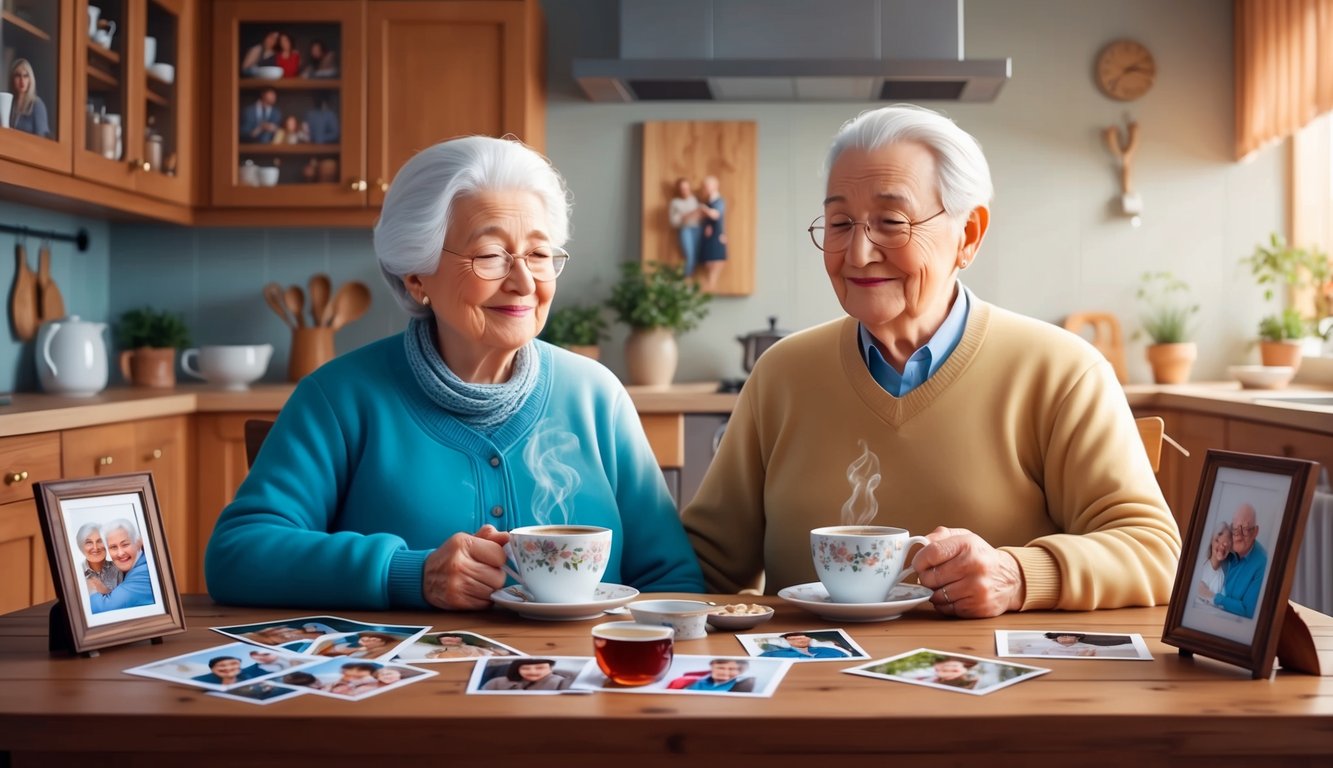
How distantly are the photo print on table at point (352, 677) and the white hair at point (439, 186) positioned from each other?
0.71 m

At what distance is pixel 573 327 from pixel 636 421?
2.34m

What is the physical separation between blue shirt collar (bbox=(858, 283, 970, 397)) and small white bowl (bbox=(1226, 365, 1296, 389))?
2.47 meters

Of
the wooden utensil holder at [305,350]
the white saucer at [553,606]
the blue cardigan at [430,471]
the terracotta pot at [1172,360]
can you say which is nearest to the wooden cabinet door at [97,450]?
the wooden utensil holder at [305,350]

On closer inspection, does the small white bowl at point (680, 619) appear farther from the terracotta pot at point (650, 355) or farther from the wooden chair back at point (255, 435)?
the terracotta pot at point (650, 355)

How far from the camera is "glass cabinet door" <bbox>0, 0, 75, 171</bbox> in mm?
2889

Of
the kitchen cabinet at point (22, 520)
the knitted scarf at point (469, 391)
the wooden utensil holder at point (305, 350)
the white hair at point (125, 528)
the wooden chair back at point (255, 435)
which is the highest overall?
the wooden utensil holder at point (305, 350)

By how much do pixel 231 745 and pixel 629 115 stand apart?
11.6 feet

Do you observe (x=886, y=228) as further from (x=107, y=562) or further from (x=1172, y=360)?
(x=1172, y=360)

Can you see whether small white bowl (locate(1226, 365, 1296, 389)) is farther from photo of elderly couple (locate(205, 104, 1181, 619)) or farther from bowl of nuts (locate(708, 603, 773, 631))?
bowl of nuts (locate(708, 603, 773, 631))

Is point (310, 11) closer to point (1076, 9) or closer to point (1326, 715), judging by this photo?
point (1076, 9)

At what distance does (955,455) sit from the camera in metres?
1.63

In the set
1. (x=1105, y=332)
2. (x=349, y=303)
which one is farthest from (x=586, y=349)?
(x=1105, y=332)

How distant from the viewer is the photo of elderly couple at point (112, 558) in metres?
1.15

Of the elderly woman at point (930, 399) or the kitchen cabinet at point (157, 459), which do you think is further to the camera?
the kitchen cabinet at point (157, 459)
